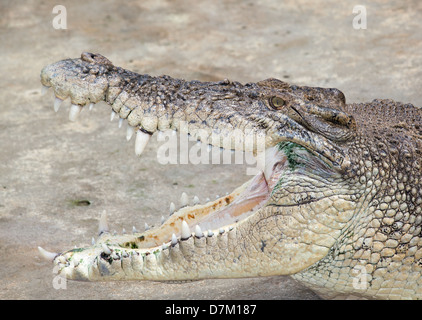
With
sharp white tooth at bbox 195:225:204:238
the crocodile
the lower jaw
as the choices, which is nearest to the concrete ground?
the lower jaw

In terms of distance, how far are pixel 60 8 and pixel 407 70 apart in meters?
4.29

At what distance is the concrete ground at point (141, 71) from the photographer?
15.1 feet

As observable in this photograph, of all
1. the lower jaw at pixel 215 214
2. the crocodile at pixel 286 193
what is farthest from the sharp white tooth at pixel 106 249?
the lower jaw at pixel 215 214

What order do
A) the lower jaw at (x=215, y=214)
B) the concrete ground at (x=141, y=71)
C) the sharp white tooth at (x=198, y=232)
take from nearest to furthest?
the sharp white tooth at (x=198, y=232) < the lower jaw at (x=215, y=214) < the concrete ground at (x=141, y=71)

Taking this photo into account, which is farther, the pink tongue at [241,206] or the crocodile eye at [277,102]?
the pink tongue at [241,206]

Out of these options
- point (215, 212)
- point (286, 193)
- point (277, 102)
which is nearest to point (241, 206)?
point (215, 212)

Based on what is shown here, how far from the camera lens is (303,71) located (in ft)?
23.6

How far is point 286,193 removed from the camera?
362 cm

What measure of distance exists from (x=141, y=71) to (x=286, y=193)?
13.2 ft

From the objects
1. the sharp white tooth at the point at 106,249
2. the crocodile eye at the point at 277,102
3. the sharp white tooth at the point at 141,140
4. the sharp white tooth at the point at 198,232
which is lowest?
the sharp white tooth at the point at 106,249

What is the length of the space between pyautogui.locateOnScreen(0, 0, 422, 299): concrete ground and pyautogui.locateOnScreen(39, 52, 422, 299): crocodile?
25.8 inches

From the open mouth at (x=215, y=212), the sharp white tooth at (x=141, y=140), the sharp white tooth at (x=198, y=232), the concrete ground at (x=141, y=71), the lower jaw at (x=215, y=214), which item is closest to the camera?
the sharp white tooth at (x=198, y=232)

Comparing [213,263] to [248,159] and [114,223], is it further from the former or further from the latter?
[248,159]

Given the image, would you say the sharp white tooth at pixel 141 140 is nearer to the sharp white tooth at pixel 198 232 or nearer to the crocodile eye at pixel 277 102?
the sharp white tooth at pixel 198 232
